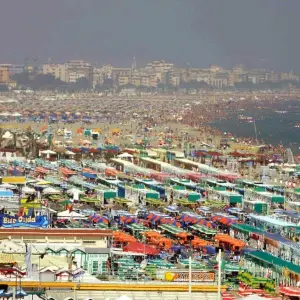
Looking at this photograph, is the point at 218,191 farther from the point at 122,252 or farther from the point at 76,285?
the point at 76,285

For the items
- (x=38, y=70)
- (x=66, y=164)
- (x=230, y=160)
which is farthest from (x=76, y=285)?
(x=38, y=70)

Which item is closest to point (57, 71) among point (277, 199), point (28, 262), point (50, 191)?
point (50, 191)

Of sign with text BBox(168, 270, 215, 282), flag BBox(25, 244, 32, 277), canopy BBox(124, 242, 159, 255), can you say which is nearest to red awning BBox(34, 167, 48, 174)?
canopy BBox(124, 242, 159, 255)

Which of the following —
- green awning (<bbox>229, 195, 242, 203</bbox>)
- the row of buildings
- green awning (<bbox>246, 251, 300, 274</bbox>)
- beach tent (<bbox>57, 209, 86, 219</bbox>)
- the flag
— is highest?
the row of buildings

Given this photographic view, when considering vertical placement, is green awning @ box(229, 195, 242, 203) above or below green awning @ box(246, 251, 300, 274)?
above

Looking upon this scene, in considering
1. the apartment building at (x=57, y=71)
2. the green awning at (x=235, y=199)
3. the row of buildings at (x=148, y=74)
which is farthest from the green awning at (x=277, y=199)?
the apartment building at (x=57, y=71)

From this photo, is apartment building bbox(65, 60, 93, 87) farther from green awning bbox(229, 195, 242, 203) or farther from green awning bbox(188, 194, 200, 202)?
green awning bbox(229, 195, 242, 203)

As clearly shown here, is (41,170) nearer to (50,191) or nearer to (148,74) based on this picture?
(50,191)
